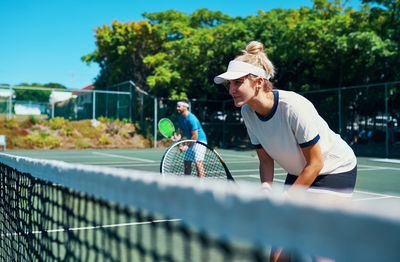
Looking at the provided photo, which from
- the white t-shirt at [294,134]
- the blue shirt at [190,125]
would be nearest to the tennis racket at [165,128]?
the blue shirt at [190,125]

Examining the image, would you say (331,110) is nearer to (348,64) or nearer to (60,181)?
(348,64)

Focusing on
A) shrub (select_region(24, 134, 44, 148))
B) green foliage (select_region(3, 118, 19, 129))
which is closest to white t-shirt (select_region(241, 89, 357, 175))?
shrub (select_region(24, 134, 44, 148))

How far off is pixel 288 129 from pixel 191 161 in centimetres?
236

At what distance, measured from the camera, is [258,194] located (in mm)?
840

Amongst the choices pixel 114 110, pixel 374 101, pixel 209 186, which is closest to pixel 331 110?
pixel 374 101

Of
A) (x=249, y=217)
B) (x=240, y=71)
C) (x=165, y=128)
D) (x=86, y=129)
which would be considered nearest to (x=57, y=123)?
(x=86, y=129)

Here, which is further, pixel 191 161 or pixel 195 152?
pixel 191 161

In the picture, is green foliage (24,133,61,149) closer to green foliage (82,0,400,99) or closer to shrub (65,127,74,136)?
shrub (65,127,74,136)

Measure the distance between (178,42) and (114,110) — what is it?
5502mm

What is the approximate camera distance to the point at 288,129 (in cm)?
232

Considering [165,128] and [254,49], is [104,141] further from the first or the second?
[254,49]

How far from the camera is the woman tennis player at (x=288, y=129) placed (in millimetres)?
2248

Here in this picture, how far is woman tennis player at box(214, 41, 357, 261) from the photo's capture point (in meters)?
2.25

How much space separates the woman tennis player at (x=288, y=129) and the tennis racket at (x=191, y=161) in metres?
1.38
